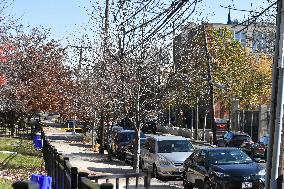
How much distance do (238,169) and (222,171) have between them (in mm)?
469

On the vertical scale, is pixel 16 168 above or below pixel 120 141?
above

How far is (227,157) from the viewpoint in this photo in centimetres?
1650

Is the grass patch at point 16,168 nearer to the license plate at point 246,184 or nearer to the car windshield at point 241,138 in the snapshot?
the license plate at point 246,184

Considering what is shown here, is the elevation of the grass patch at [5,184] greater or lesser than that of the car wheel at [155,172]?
greater

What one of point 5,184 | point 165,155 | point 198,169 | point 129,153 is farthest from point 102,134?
point 5,184

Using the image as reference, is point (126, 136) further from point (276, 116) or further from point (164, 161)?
point (276, 116)

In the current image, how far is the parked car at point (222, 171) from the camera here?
14.8 metres

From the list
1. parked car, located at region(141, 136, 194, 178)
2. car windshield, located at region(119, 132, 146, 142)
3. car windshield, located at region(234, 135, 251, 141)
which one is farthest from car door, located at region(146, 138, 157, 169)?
car windshield, located at region(234, 135, 251, 141)

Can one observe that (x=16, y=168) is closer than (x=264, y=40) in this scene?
Yes

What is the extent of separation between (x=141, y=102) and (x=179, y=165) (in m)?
2.98

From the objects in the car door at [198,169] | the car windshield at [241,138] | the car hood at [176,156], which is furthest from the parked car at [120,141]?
the car door at [198,169]

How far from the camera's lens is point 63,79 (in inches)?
1625

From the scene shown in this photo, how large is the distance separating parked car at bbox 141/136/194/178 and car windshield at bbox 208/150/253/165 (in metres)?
3.30

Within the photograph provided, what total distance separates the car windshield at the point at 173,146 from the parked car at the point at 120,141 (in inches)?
225
